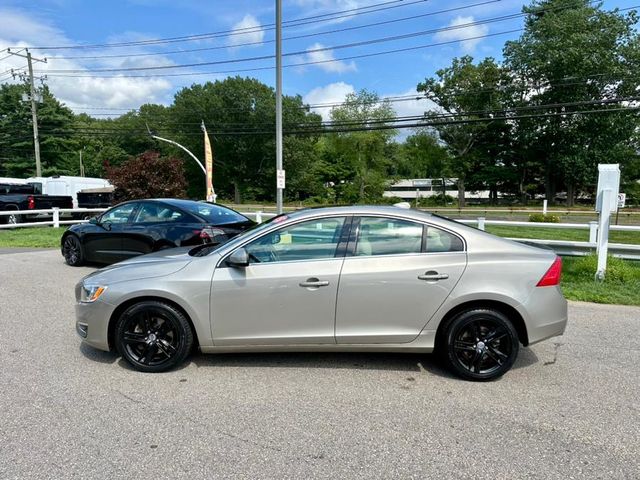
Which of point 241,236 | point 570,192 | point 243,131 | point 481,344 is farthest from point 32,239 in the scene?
point 570,192

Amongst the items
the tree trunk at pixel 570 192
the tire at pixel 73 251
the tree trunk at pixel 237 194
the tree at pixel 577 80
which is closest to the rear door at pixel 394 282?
the tire at pixel 73 251

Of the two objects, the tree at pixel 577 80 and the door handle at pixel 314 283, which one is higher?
the tree at pixel 577 80

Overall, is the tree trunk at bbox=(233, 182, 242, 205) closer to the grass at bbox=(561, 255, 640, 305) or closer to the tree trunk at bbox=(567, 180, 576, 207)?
the tree trunk at bbox=(567, 180, 576, 207)

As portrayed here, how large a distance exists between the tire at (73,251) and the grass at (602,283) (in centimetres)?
922

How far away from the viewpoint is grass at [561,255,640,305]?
6.77 metres

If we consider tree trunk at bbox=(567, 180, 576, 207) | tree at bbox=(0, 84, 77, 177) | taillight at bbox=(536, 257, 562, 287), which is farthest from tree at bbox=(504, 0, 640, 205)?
tree at bbox=(0, 84, 77, 177)

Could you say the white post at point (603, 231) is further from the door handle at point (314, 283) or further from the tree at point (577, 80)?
the tree at point (577, 80)

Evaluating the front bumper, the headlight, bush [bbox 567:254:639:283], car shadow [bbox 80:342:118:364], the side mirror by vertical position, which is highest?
the side mirror

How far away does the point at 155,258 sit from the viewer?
175 inches

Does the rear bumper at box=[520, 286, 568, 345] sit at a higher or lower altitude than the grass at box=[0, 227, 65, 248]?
higher

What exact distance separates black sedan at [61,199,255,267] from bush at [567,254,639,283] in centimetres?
611

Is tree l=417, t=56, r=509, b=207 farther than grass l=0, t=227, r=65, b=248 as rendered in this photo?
Yes

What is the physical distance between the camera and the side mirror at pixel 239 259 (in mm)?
3877

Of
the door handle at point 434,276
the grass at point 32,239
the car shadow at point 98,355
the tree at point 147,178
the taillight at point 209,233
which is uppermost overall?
the tree at point 147,178
